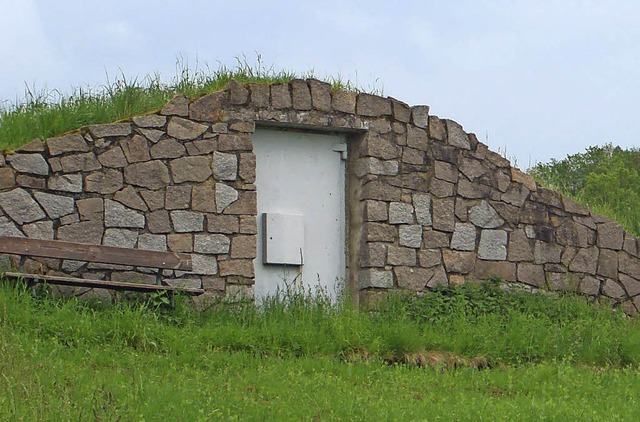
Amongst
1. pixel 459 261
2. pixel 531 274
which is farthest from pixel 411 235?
pixel 531 274

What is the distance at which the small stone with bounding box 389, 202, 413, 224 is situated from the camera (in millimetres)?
11641

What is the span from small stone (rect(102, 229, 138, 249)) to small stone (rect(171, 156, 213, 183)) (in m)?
0.73

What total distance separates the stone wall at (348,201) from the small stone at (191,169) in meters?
0.01

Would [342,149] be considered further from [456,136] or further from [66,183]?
[66,183]

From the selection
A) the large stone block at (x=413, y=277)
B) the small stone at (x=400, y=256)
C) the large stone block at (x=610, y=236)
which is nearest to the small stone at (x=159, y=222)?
the small stone at (x=400, y=256)

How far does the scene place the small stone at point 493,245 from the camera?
477 inches

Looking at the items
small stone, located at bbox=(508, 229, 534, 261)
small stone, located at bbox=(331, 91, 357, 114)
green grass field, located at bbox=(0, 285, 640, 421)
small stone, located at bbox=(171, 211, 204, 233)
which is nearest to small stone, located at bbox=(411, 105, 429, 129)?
small stone, located at bbox=(331, 91, 357, 114)

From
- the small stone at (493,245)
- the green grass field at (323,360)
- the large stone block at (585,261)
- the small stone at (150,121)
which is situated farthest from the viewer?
the large stone block at (585,261)

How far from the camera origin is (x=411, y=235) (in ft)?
38.4

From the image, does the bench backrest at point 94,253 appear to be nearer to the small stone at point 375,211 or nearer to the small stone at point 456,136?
Answer: the small stone at point 375,211

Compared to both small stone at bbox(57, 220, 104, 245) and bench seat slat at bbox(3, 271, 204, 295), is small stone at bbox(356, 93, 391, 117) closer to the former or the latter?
bench seat slat at bbox(3, 271, 204, 295)

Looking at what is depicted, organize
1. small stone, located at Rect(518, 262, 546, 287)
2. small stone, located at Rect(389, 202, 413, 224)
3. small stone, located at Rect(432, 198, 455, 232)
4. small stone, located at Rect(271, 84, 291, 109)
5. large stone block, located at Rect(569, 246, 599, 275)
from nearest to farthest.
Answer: small stone, located at Rect(271, 84, 291, 109)
small stone, located at Rect(389, 202, 413, 224)
small stone, located at Rect(432, 198, 455, 232)
small stone, located at Rect(518, 262, 546, 287)
large stone block, located at Rect(569, 246, 599, 275)

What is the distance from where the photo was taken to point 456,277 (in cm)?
1190

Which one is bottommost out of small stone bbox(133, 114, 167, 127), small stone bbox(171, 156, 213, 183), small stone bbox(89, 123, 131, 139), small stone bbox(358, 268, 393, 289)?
small stone bbox(358, 268, 393, 289)
